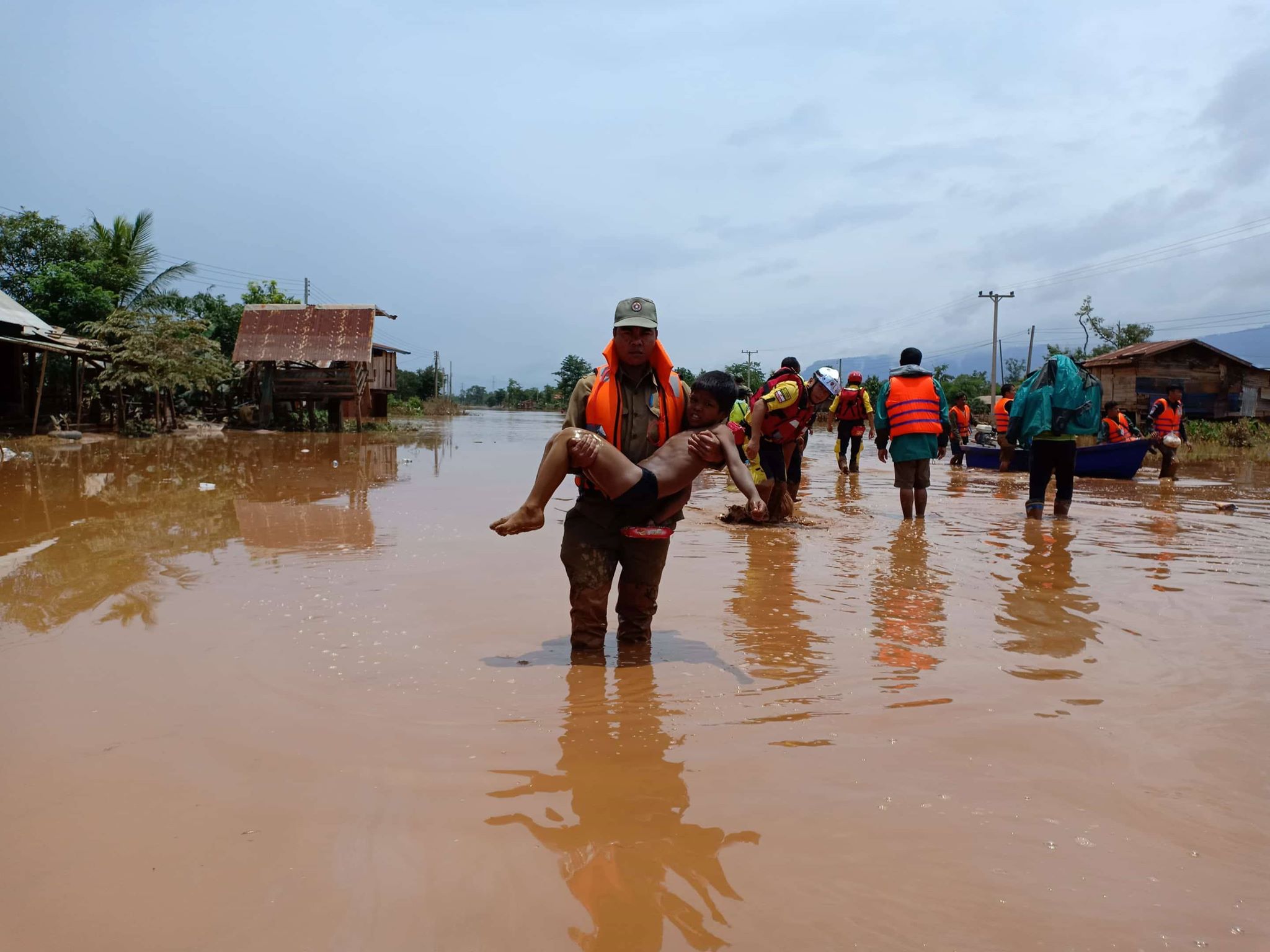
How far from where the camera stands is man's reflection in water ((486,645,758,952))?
1.99 m

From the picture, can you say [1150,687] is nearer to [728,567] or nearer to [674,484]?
[674,484]

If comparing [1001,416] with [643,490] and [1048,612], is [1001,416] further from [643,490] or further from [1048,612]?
[643,490]

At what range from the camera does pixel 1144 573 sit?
5.86 meters

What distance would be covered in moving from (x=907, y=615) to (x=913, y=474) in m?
3.93

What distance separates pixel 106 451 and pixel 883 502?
14.4m

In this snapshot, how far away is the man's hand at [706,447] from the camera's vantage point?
367cm

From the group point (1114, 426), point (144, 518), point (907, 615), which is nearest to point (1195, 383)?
point (1114, 426)

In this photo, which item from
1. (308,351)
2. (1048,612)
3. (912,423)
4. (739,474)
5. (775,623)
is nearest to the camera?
(739,474)

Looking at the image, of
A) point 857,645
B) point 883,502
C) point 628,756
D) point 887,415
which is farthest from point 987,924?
point 883,502

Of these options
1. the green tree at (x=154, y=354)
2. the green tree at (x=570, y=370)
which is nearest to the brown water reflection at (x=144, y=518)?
the green tree at (x=154, y=354)

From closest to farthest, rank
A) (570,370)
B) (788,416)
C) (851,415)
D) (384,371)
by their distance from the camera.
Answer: (788,416), (851,415), (384,371), (570,370)

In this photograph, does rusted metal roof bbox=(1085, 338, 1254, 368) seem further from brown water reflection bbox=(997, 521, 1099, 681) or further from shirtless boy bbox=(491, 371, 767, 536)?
shirtless boy bbox=(491, 371, 767, 536)

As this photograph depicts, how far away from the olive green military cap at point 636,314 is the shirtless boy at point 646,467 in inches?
13.3

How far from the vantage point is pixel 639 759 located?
2.85 metres
